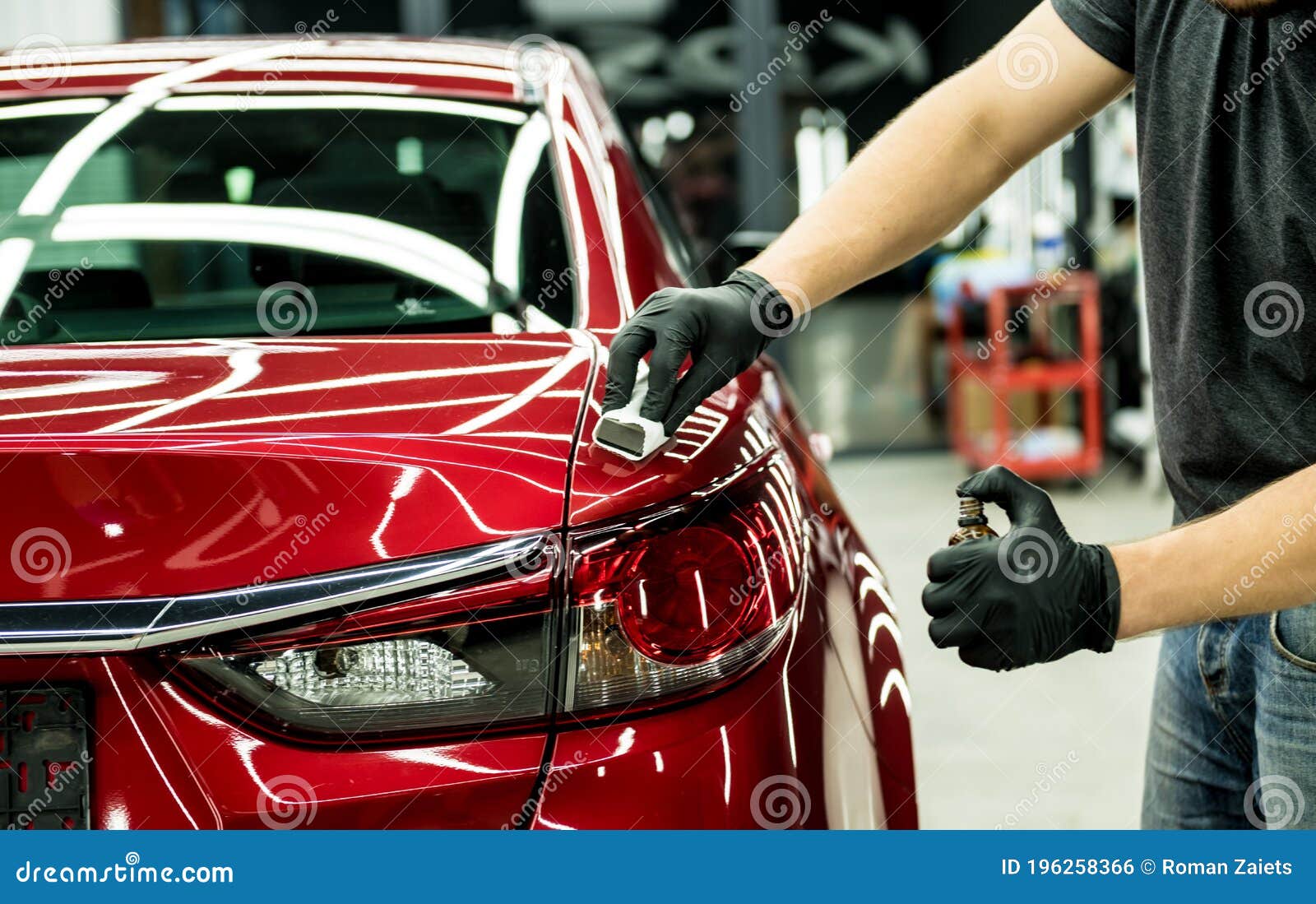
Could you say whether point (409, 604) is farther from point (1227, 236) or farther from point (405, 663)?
point (1227, 236)

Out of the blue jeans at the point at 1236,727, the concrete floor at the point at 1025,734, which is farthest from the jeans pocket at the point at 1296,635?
the concrete floor at the point at 1025,734

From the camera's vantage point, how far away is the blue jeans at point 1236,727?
3.63 ft

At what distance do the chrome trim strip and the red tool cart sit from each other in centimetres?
521

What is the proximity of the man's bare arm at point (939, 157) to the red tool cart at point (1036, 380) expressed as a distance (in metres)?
4.70

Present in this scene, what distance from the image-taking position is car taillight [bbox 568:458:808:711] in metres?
1.02

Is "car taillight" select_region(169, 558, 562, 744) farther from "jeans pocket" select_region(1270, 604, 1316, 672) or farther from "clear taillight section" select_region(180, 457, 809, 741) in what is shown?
"jeans pocket" select_region(1270, 604, 1316, 672)

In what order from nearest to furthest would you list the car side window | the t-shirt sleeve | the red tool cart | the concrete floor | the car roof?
the t-shirt sleeve
the car roof
the car side window
the concrete floor
the red tool cart

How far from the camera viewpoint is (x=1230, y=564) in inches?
37.5

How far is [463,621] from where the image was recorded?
99cm

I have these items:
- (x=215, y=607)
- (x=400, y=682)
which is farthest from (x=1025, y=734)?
(x=215, y=607)

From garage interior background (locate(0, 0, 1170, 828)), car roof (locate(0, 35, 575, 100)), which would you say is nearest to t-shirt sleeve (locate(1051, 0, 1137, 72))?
car roof (locate(0, 35, 575, 100))

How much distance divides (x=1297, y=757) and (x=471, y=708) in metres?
0.72

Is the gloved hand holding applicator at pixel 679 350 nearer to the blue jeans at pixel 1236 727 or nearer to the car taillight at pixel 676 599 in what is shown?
the car taillight at pixel 676 599

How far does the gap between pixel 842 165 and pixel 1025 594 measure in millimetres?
6403
